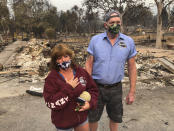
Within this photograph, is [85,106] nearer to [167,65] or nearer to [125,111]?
[125,111]

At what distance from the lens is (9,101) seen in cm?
484

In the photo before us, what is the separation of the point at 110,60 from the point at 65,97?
832 mm

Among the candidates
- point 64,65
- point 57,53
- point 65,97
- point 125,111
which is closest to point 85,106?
point 65,97

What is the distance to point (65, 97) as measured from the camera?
177cm

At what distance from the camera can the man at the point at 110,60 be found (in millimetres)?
2252

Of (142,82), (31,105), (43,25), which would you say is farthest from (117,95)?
(43,25)

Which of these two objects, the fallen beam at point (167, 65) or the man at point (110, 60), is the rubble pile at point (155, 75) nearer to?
the fallen beam at point (167, 65)

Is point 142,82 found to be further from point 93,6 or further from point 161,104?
point 93,6

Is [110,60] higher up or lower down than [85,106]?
higher up

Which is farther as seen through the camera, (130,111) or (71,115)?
(130,111)

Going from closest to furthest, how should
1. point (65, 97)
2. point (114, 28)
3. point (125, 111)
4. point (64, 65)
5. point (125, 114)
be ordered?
point (65, 97)
point (64, 65)
point (114, 28)
point (125, 114)
point (125, 111)

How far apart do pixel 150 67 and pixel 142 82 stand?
7.52 ft

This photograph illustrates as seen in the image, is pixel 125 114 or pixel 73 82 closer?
pixel 73 82

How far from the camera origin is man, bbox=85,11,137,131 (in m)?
2.25
